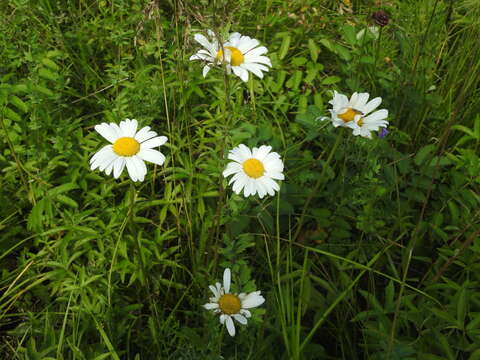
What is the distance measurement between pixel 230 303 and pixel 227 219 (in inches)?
11.0

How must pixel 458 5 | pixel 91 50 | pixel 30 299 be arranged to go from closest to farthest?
pixel 30 299 < pixel 91 50 < pixel 458 5

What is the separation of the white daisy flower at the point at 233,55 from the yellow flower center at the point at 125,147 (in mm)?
260

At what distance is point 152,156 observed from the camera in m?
1.08

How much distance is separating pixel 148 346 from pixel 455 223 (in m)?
1.10

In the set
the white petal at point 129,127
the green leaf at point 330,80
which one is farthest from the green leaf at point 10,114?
the green leaf at point 330,80

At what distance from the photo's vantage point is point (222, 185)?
3.88ft

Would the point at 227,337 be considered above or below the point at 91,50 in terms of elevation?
below

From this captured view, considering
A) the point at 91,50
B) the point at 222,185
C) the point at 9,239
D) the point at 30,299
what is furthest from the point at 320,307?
the point at 91,50

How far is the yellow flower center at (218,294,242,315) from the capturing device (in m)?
1.11

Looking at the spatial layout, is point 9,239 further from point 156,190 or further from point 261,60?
point 261,60

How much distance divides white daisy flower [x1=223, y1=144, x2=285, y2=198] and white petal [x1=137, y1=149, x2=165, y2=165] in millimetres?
193

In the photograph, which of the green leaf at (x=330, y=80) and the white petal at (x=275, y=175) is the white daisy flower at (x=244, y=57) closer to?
the white petal at (x=275, y=175)

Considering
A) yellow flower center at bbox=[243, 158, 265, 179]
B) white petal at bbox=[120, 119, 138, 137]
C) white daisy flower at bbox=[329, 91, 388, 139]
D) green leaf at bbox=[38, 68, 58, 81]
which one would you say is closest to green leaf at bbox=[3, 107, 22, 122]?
green leaf at bbox=[38, 68, 58, 81]

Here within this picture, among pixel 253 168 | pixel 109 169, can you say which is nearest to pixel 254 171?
pixel 253 168
